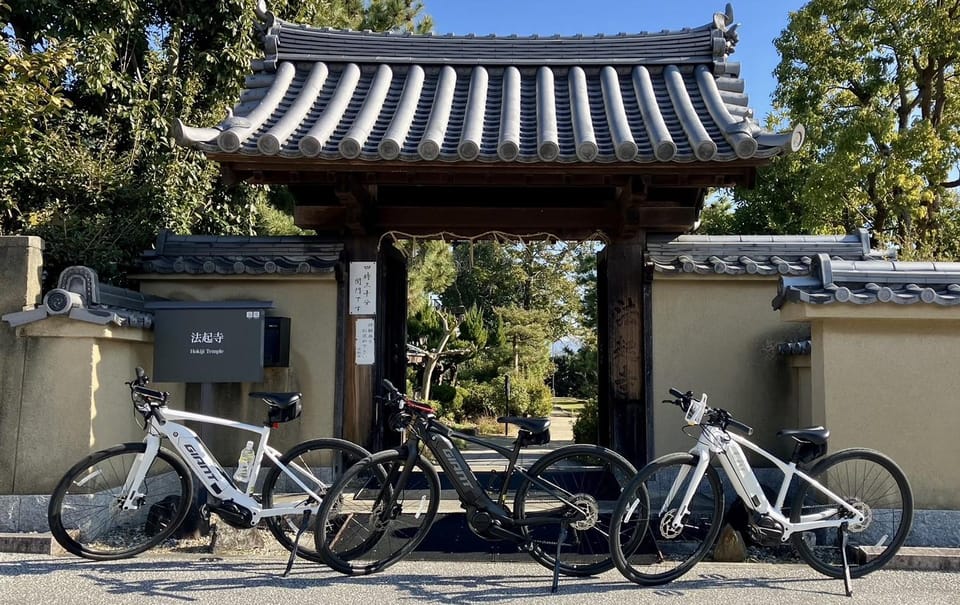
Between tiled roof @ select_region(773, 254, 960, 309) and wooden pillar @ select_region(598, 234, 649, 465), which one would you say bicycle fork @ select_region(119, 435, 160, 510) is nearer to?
wooden pillar @ select_region(598, 234, 649, 465)

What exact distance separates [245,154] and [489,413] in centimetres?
1585

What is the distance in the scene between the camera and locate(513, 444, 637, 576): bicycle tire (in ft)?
15.0

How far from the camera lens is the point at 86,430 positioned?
531cm

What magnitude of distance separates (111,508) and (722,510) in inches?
171

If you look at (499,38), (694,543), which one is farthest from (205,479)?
(499,38)

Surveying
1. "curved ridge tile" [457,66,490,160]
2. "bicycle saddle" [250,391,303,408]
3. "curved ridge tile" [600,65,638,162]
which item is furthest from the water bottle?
"curved ridge tile" [600,65,638,162]

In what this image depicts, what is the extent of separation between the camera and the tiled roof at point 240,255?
21.8ft

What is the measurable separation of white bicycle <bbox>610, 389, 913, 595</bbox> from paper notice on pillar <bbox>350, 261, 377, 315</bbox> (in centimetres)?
317

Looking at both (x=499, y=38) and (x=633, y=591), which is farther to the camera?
(x=499, y=38)

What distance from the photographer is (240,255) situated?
22.9 feet

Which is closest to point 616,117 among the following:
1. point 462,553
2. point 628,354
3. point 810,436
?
point 628,354

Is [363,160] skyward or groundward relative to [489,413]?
skyward

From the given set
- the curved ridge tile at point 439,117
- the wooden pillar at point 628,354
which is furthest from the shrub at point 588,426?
the curved ridge tile at point 439,117

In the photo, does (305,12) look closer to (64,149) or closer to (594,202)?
(64,149)
